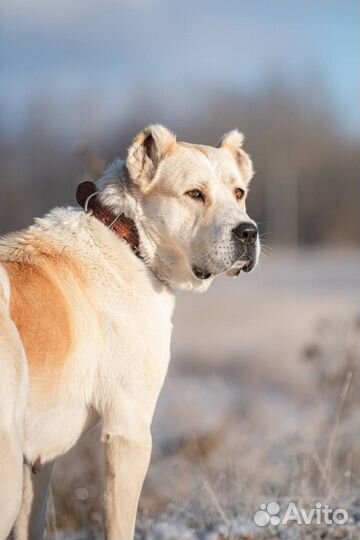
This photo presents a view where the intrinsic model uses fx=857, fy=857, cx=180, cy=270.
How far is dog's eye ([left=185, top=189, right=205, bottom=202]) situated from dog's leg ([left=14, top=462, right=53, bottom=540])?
1.51 m

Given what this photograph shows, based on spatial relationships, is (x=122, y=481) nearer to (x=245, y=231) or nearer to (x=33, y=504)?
(x=33, y=504)

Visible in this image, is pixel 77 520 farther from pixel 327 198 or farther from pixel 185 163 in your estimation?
pixel 327 198

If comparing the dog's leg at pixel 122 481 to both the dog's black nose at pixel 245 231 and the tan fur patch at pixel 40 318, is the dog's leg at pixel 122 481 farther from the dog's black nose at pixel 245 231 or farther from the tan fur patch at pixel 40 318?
the dog's black nose at pixel 245 231

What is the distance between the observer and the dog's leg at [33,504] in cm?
423

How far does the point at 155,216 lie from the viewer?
430cm

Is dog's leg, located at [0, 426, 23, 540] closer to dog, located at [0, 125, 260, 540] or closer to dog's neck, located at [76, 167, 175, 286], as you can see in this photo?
dog, located at [0, 125, 260, 540]

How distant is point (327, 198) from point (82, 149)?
45253 mm

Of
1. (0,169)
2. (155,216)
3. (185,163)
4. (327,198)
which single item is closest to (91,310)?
(155,216)

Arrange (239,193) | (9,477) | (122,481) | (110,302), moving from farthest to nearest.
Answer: (239,193) < (110,302) < (122,481) < (9,477)

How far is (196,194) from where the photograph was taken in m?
4.37

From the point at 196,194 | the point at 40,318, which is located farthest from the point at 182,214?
the point at 40,318

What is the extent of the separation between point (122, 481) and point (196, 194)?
1.47m

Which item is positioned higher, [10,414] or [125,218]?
[125,218]

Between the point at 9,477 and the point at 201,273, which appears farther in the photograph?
the point at 201,273
